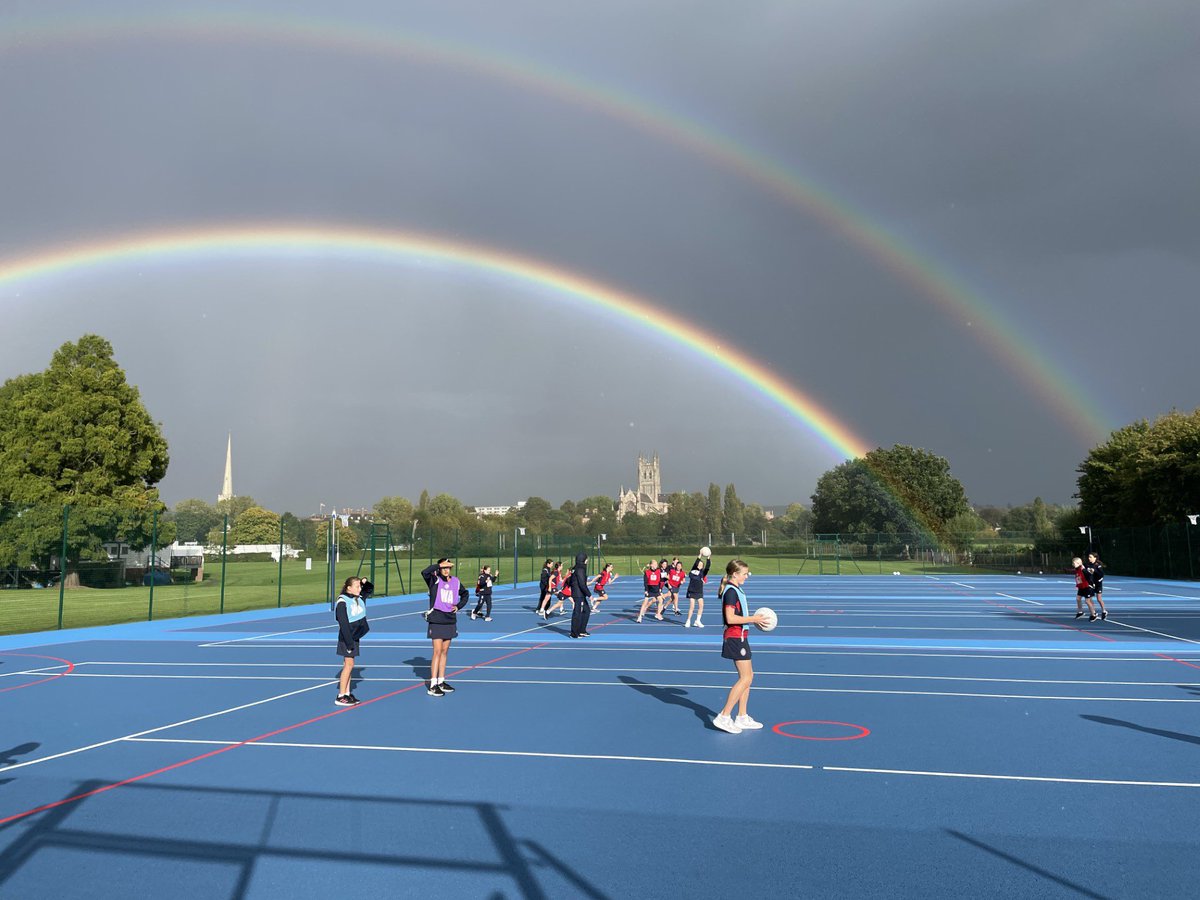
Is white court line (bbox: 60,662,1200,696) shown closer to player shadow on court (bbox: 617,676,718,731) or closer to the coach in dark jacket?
player shadow on court (bbox: 617,676,718,731)

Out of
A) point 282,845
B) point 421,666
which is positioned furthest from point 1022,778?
point 421,666

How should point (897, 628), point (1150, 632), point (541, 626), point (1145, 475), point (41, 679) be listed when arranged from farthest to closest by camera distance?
point (1145, 475) < point (541, 626) < point (897, 628) < point (1150, 632) < point (41, 679)

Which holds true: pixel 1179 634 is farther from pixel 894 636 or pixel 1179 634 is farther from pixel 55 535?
pixel 55 535

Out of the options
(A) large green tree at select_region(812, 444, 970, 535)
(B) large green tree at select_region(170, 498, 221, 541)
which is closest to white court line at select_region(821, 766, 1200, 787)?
(B) large green tree at select_region(170, 498, 221, 541)

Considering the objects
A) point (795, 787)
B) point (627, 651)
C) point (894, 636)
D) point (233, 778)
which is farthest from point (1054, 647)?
point (233, 778)

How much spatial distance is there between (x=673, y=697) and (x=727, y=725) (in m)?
2.56

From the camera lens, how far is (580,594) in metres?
20.4

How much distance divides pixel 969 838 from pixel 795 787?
1.71m

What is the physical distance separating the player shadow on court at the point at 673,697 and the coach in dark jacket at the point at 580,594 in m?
5.76

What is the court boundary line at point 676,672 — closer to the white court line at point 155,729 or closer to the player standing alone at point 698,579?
the white court line at point 155,729

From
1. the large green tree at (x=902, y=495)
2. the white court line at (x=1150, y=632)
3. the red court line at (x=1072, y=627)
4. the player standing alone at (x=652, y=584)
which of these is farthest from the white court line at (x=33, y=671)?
the large green tree at (x=902, y=495)

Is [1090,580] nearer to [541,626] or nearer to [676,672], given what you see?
[541,626]

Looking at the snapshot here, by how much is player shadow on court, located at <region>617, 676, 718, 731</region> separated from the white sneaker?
21 centimetres

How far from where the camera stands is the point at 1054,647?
18.6 metres
